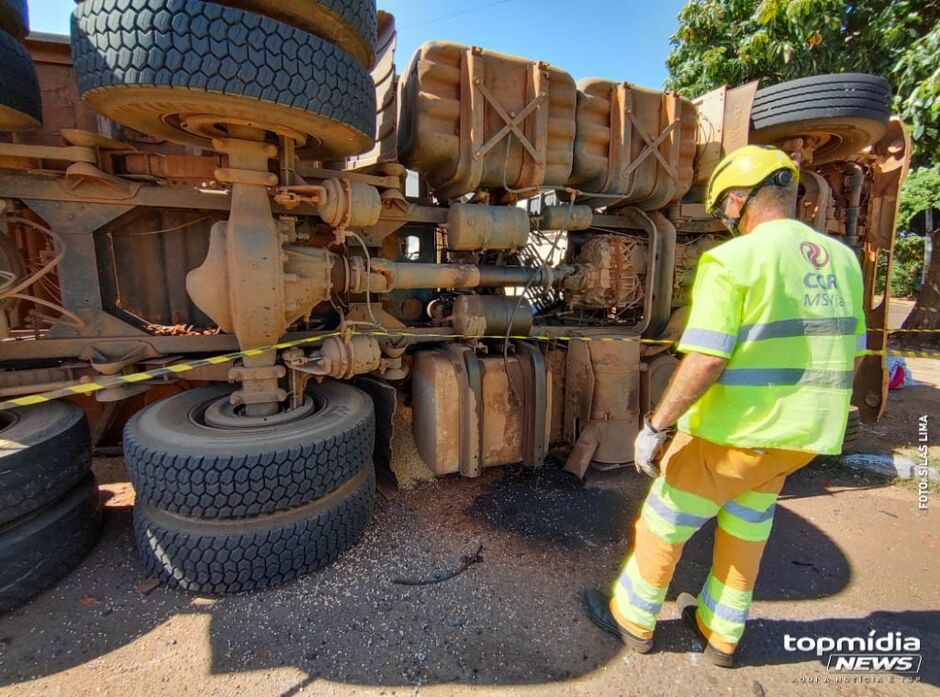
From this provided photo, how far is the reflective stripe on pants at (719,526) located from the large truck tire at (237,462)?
1.54 metres

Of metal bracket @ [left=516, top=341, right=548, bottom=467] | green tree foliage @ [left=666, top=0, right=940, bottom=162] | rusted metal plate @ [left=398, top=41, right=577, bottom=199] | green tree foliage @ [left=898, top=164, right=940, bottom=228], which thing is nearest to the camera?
rusted metal plate @ [left=398, top=41, right=577, bottom=199]

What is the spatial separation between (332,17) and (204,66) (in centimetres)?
66

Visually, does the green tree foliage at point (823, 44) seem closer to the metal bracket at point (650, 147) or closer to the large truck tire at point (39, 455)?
the metal bracket at point (650, 147)

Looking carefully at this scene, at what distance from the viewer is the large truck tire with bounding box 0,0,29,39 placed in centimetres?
252

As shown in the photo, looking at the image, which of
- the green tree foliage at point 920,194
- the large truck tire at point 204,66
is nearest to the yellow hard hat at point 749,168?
the large truck tire at point 204,66

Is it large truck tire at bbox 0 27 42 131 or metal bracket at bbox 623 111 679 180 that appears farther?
metal bracket at bbox 623 111 679 180

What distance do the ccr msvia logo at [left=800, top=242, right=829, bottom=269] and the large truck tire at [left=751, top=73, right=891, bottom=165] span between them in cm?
296

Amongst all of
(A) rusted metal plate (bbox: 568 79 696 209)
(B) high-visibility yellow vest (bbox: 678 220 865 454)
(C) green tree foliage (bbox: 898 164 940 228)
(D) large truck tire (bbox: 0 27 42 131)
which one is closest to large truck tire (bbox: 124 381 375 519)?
(D) large truck tire (bbox: 0 27 42 131)

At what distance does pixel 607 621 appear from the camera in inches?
89.4

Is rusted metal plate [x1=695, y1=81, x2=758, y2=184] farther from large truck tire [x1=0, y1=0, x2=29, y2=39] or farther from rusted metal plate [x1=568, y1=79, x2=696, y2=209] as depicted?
large truck tire [x1=0, y1=0, x2=29, y2=39]

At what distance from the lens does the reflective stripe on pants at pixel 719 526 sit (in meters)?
1.94

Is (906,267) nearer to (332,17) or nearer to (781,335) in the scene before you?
(781,335)

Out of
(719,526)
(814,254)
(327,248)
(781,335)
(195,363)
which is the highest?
(327,248)

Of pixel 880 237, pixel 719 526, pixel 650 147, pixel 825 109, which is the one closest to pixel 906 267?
pixel 880 237
